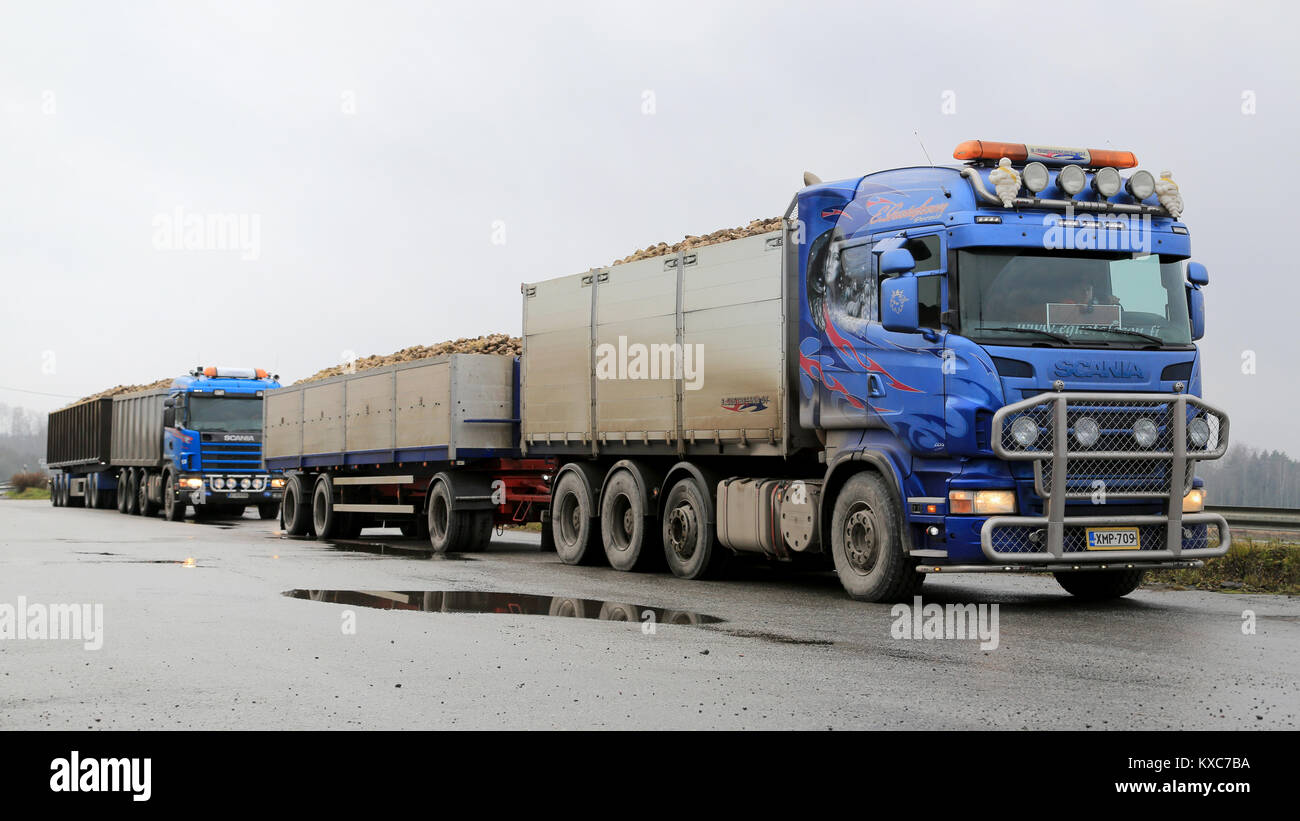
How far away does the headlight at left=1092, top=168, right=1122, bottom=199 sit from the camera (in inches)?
468

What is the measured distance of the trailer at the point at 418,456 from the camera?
19922 mm

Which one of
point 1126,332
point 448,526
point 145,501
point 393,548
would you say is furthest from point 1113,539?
point 145,501

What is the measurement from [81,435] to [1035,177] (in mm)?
41726

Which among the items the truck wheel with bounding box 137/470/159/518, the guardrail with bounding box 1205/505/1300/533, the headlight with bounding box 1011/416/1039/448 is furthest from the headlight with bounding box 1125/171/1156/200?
the truck wheel with bounding box 137/470/159/518

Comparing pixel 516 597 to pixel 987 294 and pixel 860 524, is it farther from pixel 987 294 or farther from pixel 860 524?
pixel 987 294

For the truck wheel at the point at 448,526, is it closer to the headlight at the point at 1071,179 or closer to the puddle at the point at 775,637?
the puddle at the point at 775,637

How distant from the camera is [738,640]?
9.80 m

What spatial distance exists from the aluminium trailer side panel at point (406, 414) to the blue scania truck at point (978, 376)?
6360mm

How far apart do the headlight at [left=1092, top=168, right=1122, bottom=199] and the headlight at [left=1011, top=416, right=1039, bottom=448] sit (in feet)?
7.57

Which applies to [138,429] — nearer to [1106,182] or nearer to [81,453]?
[81,453]

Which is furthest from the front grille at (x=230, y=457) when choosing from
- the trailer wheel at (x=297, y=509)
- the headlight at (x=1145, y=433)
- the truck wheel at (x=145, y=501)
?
the headlight at (x=1145, y=433)

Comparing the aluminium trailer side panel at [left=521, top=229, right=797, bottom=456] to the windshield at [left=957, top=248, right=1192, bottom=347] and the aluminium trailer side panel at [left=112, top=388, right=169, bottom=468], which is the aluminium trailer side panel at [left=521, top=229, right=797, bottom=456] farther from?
the aluminium trailer side panel at [left=112, top=388, right=169, bottom=468]
